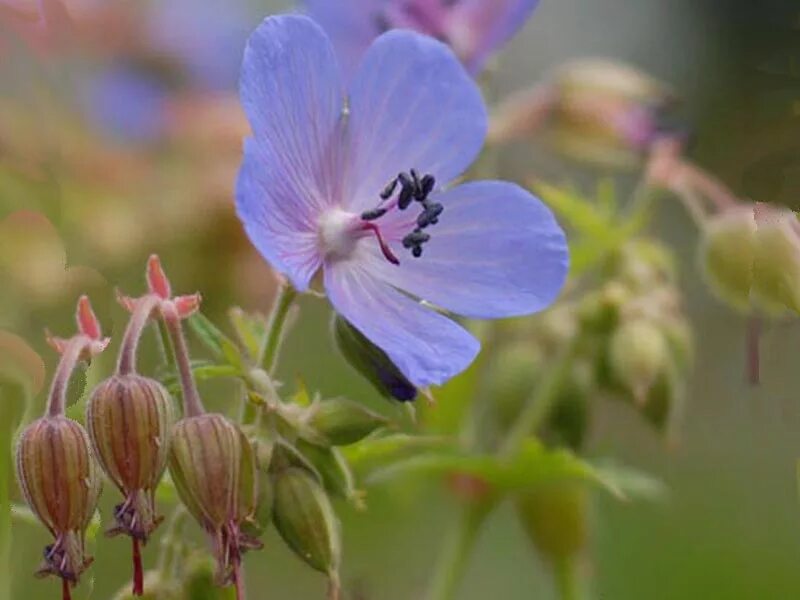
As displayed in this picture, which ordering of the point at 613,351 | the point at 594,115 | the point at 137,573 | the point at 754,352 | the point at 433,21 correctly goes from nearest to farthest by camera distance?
1. the point at 137,573
2. the point at 754,352
3. the point at 613,351
4. the point at 433,21
5. the point at 594,115

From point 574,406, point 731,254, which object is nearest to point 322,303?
point 574,406

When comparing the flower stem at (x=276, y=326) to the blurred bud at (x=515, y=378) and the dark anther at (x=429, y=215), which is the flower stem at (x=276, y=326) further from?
the blurred bud at (x=515, y=378)

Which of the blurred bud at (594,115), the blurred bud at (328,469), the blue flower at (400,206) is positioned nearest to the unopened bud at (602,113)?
the blurred bud at (594,115)

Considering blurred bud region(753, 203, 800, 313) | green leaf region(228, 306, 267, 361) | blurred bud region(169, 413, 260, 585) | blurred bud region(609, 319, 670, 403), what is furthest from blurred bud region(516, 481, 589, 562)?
blurred bud region(169, 413, 260, 585)

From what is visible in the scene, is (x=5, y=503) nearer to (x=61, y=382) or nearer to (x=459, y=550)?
(x=61, y=382)

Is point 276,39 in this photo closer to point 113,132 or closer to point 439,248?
point 439,248
